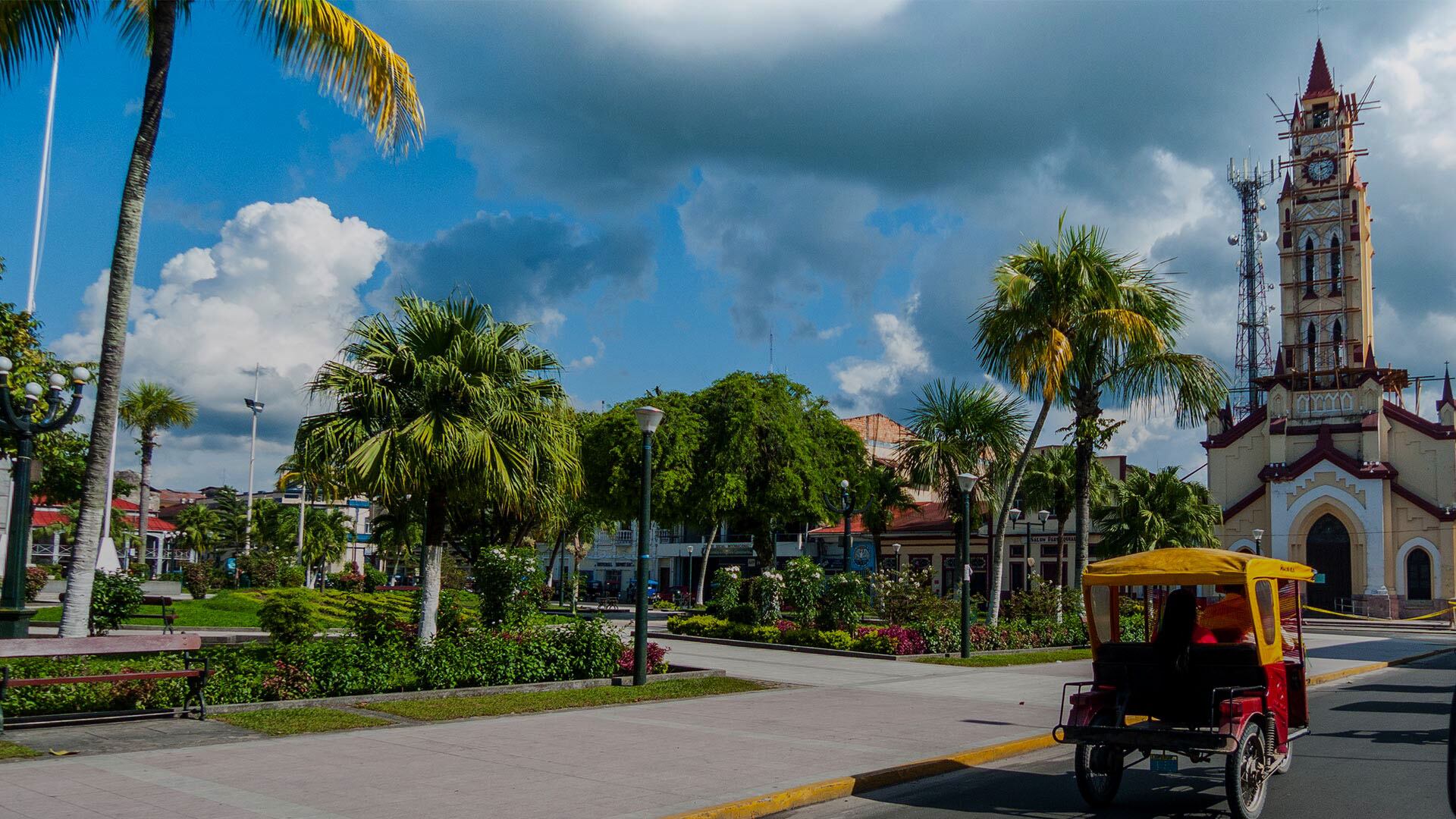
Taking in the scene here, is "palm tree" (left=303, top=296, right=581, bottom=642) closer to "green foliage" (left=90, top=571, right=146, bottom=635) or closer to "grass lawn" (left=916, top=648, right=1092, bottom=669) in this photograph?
"green foliage" (left=90, top=571, right=146, bottom=635)

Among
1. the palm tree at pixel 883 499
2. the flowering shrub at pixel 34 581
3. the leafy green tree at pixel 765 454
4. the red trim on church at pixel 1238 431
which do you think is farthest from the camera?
the red trim on church at pixel 1238 431

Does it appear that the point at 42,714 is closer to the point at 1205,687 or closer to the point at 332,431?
the point at 332,431

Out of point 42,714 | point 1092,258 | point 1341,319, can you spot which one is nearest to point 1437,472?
point 1341,319

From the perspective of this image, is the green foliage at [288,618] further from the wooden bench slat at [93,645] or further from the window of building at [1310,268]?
the window of building at [1310,268]

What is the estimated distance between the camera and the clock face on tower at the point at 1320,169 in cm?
6600

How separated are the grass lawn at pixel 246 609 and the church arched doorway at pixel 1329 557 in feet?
164

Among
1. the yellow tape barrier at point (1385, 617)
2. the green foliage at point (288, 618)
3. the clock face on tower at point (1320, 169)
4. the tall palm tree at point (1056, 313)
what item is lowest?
the yellow tape barrier at point (1385, 617)

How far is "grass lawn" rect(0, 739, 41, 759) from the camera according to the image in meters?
8.80

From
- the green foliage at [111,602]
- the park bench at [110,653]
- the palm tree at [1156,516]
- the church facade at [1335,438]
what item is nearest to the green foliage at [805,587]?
the green foliage at [111,602]

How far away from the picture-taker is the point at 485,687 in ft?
45.0

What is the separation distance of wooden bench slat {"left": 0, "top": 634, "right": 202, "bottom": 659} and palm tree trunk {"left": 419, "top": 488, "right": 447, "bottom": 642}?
3696mm

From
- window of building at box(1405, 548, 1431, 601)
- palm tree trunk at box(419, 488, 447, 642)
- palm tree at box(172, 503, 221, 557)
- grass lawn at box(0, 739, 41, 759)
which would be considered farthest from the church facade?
palm tree at box(172, 503, 221, 557)

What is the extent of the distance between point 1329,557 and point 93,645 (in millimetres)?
62136

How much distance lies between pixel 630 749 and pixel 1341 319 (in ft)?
220
